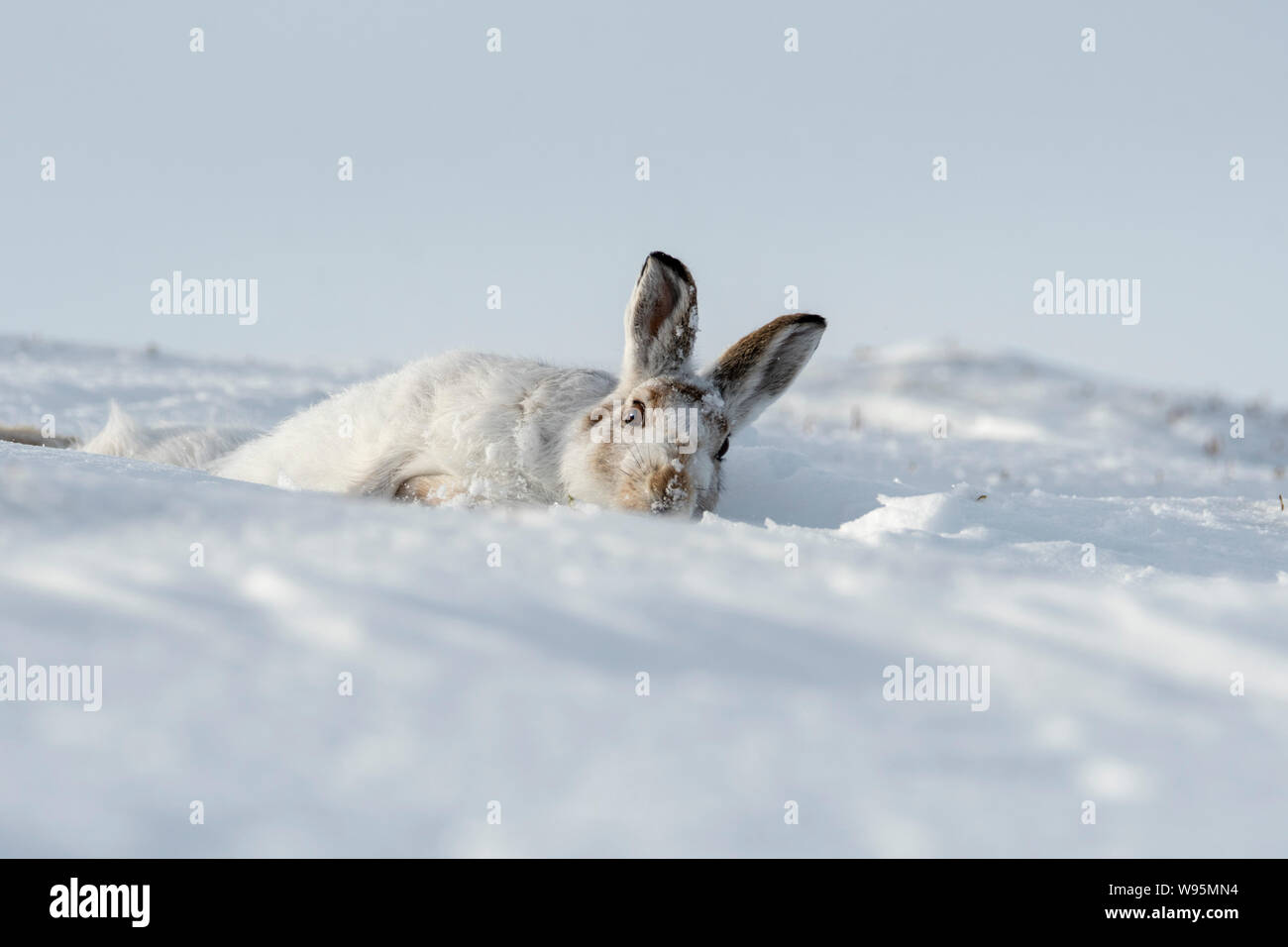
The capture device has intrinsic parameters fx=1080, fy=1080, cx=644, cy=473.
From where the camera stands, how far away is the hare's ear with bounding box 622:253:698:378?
17.6 feet

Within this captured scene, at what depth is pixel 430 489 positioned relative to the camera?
5.00 m

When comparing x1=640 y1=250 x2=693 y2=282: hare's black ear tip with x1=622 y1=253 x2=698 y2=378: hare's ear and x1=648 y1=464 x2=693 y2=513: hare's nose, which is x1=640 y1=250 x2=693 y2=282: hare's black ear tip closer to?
x1=622 y1=253 x2=698 y2=378: hare's ear

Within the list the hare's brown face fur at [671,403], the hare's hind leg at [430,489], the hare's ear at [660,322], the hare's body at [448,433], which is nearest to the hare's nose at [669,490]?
the hare's brown face fur at [671,403]

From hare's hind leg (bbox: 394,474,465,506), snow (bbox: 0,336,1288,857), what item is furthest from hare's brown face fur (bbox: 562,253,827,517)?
snow (bbox: 0,336,1288,857)

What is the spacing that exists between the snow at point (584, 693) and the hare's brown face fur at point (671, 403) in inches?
54.6

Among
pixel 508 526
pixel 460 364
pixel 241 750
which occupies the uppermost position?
pixel 460 364

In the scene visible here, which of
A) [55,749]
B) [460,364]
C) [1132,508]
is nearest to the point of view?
[55,749]

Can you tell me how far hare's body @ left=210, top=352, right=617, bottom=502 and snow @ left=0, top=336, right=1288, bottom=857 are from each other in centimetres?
190

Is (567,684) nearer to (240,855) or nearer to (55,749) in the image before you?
(240,855)

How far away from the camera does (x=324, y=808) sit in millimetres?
1668

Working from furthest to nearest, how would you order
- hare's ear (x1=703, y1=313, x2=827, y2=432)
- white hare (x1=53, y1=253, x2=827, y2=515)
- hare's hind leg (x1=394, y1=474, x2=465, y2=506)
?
hare's ear (x1=703, y1=313, x2=827, y2=432) → hare's hind leg (x1=394, y1=474, x2=465, y2=506) → white hare (x1=53, y1=253, x2=827, y2=515)
